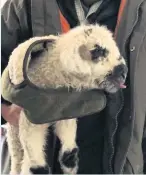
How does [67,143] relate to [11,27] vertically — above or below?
→ below

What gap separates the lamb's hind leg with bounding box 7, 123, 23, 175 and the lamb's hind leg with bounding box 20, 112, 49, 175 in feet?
0.20

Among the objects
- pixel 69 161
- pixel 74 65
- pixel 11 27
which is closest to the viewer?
pixel 74 65

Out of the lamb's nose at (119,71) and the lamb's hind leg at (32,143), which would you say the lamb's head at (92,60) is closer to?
the lamb's nose at (119,71)

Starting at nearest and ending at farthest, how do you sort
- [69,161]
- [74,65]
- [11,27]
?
[74,65] → [69,161] → [11,27]

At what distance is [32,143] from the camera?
0.86m

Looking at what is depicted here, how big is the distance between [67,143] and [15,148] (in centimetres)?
13

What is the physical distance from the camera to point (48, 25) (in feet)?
3.24

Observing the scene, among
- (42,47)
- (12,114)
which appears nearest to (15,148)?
(12,114)

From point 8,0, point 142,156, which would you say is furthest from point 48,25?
point 142,156

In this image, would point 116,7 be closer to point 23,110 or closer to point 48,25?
point 48,25

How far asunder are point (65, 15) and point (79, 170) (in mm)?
399

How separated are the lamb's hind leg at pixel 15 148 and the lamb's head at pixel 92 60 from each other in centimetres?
22

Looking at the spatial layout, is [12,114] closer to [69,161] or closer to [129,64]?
[69,161]

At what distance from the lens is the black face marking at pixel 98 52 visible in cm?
81
